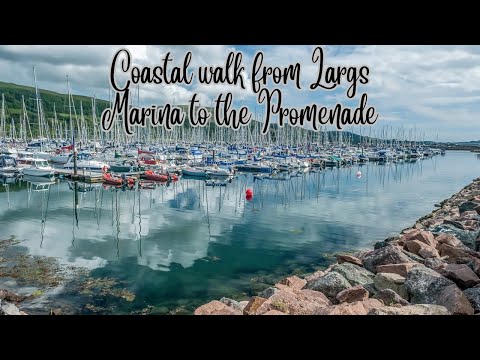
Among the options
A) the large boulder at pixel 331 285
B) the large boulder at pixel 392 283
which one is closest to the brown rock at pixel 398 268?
the large boulder at pixel 392 283

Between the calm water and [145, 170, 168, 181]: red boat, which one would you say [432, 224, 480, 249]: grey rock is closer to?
the calm water

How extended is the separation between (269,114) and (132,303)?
266 inches

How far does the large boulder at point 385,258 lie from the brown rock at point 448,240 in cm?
226

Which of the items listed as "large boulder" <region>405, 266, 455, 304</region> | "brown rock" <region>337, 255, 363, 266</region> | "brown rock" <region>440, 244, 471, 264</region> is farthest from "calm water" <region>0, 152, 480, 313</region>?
"large boulder" <region>405, 266, 455, 304</region>

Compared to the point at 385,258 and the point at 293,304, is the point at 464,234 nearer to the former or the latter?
the point at 385,258

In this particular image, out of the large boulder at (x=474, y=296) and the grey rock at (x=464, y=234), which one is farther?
the grey rock at (x=464, y=234)

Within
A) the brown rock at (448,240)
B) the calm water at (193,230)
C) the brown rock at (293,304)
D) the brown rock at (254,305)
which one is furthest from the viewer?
the calm water at (193,230)

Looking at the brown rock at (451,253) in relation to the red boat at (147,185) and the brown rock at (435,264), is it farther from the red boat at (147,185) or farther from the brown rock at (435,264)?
the red boat at (147,185)

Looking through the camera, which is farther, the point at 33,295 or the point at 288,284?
the point at 33,295

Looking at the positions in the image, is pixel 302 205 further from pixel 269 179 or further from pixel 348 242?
pixel 269 179

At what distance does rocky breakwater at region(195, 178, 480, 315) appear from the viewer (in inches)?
275

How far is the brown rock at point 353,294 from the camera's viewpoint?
8.11 meters
